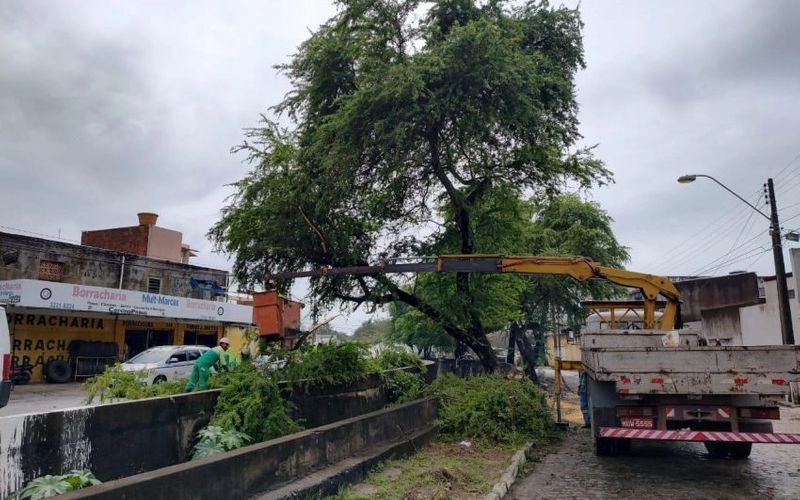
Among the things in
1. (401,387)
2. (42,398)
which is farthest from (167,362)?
(401,387)

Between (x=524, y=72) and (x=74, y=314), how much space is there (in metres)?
23.4

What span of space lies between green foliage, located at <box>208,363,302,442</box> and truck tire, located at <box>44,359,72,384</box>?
2070 centimetres

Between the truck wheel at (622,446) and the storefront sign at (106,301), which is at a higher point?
the storefront sign at (106,301)

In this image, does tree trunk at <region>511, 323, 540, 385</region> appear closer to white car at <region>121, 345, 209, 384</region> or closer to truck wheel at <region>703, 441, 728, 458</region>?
white car at <region>121, 345, 209, 384</region>

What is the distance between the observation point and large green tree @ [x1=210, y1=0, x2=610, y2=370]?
1201cm

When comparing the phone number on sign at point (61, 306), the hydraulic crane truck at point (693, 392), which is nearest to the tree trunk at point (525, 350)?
the hydraulic crane truck at point (693, 392)

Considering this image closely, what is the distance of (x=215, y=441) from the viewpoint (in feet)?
20.9

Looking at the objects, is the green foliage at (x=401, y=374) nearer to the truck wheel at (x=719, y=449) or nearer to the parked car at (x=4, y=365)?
the truck wheel at (x=719, y=449)

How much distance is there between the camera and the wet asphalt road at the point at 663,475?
25.1 feet

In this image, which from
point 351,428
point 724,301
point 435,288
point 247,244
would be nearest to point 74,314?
point 247,244

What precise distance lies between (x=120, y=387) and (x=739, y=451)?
1010cm

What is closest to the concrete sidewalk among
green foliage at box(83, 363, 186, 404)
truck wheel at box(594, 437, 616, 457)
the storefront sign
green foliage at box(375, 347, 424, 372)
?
the storefront sign

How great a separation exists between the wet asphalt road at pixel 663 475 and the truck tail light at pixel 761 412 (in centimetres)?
91

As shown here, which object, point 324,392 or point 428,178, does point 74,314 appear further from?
point 324,392
